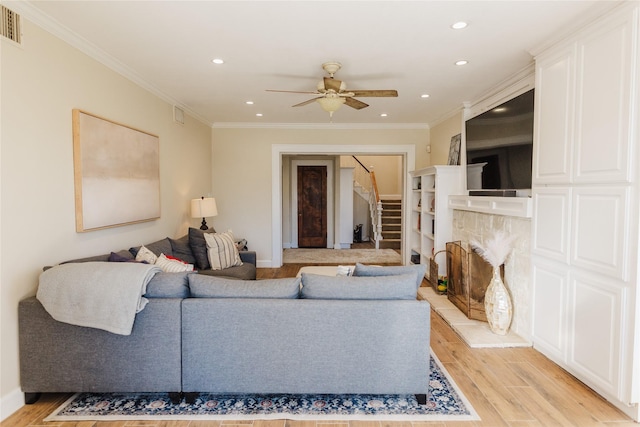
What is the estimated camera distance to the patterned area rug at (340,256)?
24.0 feet

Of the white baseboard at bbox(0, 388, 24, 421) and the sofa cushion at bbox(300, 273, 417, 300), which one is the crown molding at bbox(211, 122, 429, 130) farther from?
the white baseboard at bbox(0, 388, 24, 421)

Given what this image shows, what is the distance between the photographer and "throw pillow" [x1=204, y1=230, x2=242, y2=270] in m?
4.25

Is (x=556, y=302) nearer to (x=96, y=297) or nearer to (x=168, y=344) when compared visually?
(x=168, y=344)

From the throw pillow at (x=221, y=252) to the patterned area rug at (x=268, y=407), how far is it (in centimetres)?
192

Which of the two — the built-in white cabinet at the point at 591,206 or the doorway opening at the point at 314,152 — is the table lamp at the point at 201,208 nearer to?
the doorway opening at the point at 314,152

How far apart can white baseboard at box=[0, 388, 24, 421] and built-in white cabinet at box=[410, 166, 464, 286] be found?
4630mm

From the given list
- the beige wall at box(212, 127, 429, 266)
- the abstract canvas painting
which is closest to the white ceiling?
the abstract canvas painting

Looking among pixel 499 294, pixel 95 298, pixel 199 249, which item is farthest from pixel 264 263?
pixel 95 298

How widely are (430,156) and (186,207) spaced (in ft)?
13.7

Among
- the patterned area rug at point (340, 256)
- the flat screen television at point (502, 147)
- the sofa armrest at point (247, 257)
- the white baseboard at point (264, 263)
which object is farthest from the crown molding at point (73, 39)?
the patterned area rug at point (340, 256)

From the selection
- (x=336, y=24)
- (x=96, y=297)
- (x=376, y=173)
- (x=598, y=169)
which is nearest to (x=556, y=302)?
(x=598, y=169)

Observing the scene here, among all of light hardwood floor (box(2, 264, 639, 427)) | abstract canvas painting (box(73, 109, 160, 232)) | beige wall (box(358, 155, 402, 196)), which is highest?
beige wall (box(358, 155, 402, 196))

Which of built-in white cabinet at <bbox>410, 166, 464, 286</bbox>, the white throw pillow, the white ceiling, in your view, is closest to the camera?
the white ceiling

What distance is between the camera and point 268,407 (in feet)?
7.54
